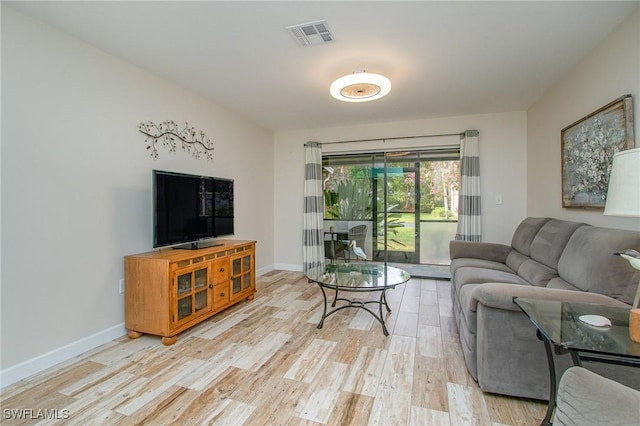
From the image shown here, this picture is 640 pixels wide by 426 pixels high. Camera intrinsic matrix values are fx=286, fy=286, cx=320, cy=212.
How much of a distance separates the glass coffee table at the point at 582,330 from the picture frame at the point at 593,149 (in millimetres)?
1338

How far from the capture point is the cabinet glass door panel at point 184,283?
243 centimetres

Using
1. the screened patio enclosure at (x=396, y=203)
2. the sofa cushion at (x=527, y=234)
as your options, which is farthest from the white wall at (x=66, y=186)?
the sofa cushion at (x=527, y=234)

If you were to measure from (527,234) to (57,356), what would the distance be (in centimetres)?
420

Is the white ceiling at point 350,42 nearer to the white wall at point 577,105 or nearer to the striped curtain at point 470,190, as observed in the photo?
the white wall at point 577,105

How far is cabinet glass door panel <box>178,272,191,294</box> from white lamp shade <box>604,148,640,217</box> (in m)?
2.78

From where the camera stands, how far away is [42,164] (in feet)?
6.51

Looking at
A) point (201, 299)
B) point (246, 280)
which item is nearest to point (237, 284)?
point (246, 280)

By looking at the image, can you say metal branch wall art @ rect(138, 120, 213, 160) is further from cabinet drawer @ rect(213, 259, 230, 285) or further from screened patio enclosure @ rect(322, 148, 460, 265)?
screened patio enclosure @ rect(322, 148, 460, 265)

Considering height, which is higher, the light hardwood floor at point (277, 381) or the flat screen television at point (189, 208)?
the flat screen television at point (189, 208)

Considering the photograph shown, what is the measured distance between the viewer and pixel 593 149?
2320mm

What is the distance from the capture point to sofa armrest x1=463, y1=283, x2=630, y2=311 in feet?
4.88

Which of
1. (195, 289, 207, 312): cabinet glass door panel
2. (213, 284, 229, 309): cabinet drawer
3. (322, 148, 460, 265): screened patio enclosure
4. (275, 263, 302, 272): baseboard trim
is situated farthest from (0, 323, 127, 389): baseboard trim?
(322, 148, 460, 265): screened patio enclosure

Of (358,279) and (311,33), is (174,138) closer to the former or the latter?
(311,33)

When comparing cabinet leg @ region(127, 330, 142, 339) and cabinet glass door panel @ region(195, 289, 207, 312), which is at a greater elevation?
cabinet glass door panel @ region(195, 289, 207, 312)
